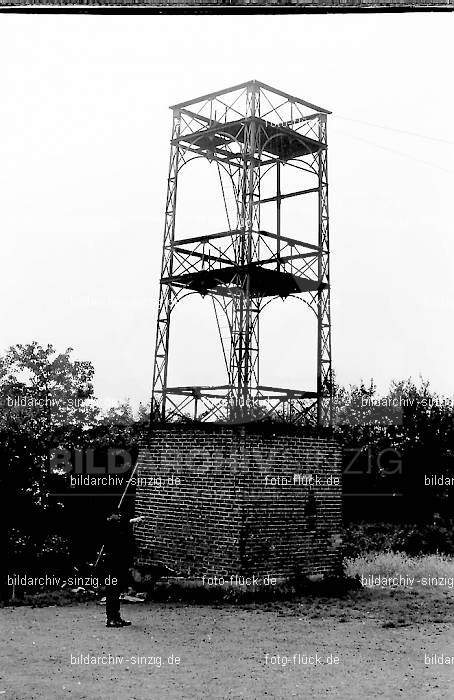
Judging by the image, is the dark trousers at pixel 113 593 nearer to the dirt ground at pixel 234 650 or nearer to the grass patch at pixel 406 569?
the dirt ground at pixel 234 650

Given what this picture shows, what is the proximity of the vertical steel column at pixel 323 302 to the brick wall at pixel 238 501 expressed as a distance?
77 cm

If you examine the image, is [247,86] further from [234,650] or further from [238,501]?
[234,650]

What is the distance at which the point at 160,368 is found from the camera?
14.7 meters

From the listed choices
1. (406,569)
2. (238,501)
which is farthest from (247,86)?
(406,569)

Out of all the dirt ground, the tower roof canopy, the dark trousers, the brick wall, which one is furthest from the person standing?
the tower roof canopy

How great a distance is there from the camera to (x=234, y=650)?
9.99m

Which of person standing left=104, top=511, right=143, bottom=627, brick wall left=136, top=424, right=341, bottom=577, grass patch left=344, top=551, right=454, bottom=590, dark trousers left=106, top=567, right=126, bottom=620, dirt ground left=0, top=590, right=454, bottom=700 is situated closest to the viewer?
dirt ground left=0, top=590, right=454, bottom=700

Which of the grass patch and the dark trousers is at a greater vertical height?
the dark trousers

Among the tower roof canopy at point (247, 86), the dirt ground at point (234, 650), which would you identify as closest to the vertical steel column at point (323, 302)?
the tower roof canopy at point (247, 86)

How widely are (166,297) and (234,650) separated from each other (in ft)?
22.9

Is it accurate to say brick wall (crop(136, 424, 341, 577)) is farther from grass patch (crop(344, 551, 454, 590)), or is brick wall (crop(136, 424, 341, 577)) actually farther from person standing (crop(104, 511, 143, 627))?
person standing (crop(104, 511, 143, 627))

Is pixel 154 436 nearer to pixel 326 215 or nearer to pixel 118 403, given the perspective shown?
pixel 326 215

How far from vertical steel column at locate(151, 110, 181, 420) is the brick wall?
0.68 m

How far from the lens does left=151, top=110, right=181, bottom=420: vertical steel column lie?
1457cm
